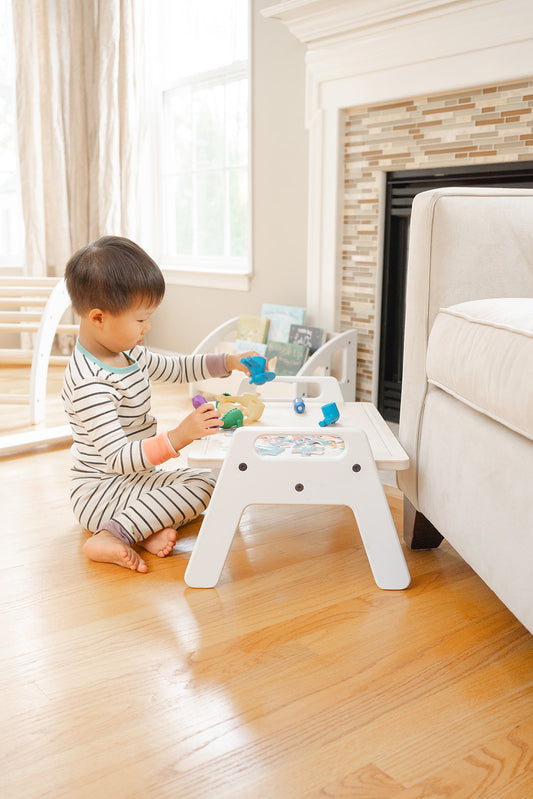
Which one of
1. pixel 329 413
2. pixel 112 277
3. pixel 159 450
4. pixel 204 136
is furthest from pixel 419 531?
pixel 204 136

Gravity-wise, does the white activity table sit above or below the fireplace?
below

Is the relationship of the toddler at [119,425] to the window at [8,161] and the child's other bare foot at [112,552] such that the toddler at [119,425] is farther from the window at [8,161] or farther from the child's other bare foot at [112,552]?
the window at [8,161]

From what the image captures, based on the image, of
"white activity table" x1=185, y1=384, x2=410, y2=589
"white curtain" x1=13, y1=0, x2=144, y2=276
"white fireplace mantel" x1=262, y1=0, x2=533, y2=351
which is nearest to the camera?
"white activity table" x1=185, y1=384, x2=410, y2=589

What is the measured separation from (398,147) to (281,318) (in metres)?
0.70

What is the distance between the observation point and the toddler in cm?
131

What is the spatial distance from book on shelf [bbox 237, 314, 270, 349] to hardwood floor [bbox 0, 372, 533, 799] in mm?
1258

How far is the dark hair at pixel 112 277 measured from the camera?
4.38 feet

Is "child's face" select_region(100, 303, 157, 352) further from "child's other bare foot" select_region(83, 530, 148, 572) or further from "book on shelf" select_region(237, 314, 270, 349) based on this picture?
"book on shelf" select_region(237, 314, 270, 349)

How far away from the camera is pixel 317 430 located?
1155mm

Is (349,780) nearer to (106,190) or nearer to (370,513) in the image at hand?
(370,513)

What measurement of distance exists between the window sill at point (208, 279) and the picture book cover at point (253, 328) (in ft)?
1.09

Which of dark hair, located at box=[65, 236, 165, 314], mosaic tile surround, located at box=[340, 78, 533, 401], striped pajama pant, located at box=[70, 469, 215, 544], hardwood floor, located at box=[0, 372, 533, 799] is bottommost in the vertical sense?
hardwood floor, located at box=[0, 372, 533, 799]

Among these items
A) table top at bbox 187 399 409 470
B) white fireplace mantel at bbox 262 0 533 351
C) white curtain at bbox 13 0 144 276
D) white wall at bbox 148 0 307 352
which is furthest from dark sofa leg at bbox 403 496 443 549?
white curtain at bbox 13 0 144 276

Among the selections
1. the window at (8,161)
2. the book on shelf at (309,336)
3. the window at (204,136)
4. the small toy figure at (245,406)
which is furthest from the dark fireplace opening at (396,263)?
the window at (8,161)
